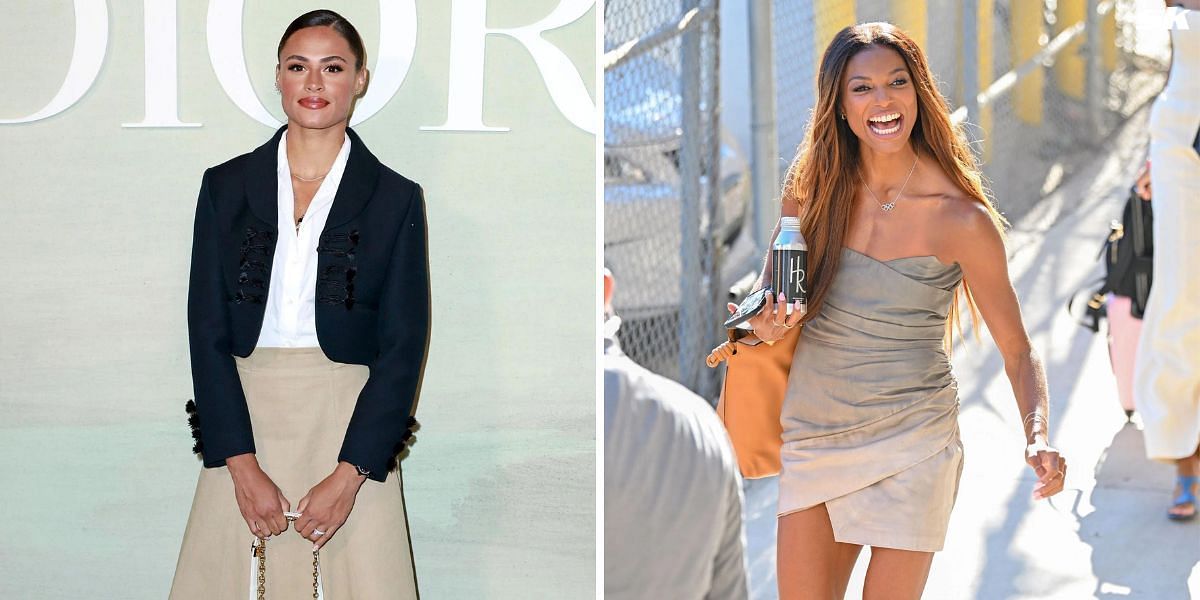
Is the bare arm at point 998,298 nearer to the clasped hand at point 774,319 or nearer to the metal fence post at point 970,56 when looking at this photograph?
the clasped hand at point 774,319

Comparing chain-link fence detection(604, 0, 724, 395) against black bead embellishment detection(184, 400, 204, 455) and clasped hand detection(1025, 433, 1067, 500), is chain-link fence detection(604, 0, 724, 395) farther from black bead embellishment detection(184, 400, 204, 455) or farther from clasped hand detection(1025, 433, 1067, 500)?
clasped hand detection(1025, 433, 1067, 500)

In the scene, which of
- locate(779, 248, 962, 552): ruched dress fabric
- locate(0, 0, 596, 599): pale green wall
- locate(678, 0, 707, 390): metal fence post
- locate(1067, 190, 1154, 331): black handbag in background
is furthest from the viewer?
locate(678, 0, 707, 390): metal fence post

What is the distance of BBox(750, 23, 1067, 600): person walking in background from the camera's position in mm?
3549

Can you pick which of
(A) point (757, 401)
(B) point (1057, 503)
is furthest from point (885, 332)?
(B) point (1057, 503)

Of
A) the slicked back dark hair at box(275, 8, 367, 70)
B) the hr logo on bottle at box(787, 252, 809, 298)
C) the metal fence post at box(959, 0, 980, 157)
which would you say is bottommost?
the hr logo on bottle at box(787, 252, 809, 298)

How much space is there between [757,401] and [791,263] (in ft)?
1.59

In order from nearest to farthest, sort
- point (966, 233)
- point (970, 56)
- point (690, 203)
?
1. point (966, 233)
2. point (690, 203)
3. point (970, 56)

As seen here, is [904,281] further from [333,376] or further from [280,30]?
[280,30]

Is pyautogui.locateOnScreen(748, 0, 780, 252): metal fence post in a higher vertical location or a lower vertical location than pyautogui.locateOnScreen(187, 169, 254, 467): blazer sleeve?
higher

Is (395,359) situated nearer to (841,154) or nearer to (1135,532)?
(841,154)

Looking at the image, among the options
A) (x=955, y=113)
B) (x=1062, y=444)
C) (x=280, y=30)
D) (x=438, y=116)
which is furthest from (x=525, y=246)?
(x=955, y=113)

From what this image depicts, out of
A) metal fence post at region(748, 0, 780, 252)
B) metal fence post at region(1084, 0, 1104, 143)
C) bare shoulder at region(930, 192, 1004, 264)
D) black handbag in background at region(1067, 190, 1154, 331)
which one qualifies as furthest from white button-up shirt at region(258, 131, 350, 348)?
metal fence post at region(1084, 0, 1104, 143)

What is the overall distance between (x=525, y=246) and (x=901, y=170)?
39.5 inches

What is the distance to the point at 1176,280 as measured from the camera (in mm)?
5562
